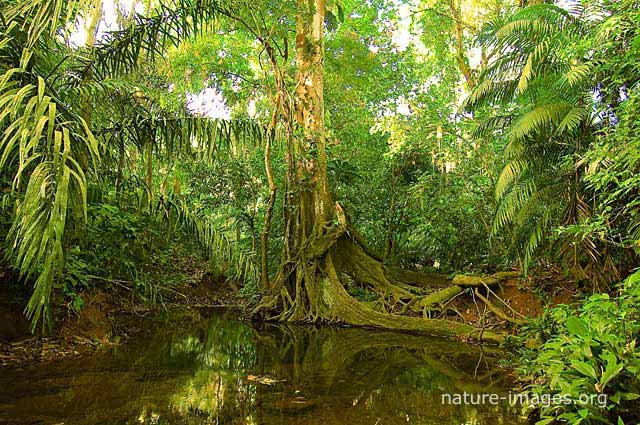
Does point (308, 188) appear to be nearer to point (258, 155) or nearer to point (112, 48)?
point (258, 155)

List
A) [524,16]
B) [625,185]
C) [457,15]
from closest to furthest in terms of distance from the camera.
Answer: [625,185] → [524,16] → [457,15]

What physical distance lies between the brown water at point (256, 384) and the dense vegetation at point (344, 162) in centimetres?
68

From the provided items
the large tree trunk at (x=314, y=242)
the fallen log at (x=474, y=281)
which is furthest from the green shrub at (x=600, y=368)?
the large tree trunk at (x=314, y=242)

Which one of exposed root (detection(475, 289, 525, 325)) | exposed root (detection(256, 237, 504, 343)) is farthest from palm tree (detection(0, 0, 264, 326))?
exposed root (detection(475, 289, 525, 325))

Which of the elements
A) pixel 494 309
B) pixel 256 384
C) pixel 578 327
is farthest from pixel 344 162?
pixel 578 327

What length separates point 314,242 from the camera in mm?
9133

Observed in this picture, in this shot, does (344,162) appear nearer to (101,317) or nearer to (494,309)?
(494,309)

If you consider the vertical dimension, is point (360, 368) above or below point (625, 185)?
below

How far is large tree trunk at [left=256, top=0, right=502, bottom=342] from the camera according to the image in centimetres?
888

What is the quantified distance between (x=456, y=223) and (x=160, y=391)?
9.11 m

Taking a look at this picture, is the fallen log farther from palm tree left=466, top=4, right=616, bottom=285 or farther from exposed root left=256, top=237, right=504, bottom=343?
palm tree left=466, top=4, right=616, bottom=285

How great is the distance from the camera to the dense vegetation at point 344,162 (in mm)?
3746

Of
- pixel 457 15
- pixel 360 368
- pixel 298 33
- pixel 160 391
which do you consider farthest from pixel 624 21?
pixel 457 15

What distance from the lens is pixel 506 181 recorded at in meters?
7.41
